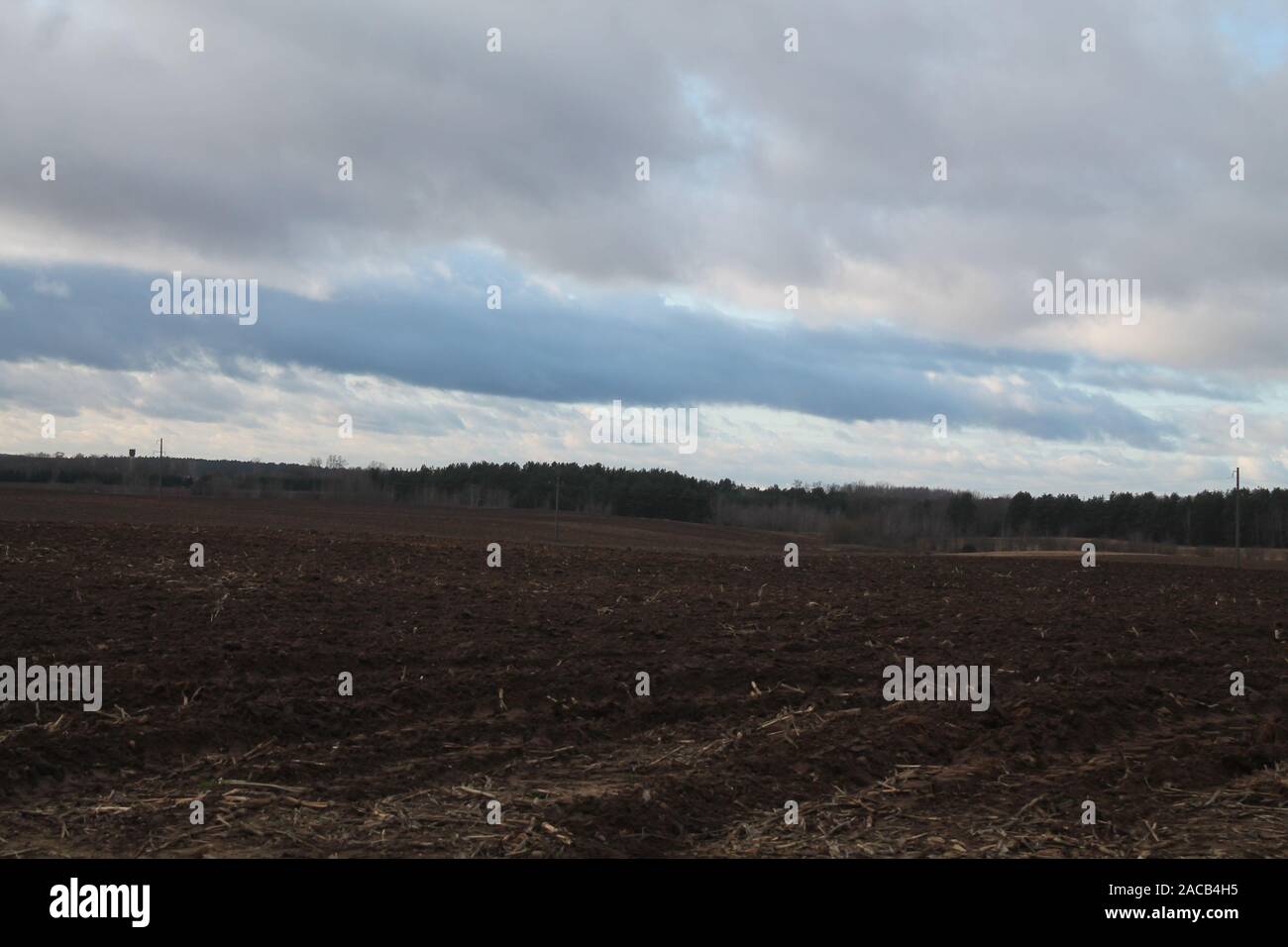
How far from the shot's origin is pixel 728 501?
277 feet

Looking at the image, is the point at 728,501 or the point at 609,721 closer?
the point at 609,721

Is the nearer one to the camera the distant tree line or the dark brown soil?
the dark brown soil

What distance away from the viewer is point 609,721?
10.1m

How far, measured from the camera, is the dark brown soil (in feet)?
23.1

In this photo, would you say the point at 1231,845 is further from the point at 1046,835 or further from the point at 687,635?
the point at 687,635

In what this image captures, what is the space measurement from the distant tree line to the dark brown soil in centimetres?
4464

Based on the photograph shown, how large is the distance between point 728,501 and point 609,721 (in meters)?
74.6

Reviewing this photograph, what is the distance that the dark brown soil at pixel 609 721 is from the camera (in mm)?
7043

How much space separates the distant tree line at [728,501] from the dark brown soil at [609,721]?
44.6 m

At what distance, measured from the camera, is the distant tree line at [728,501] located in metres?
69.7

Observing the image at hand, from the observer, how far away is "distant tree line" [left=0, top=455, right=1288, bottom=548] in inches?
2744

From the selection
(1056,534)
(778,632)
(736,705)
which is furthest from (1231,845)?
(1056,534)

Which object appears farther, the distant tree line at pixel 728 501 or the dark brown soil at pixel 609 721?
the distant tree line at pixel 728 501
